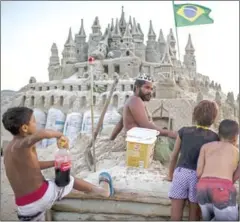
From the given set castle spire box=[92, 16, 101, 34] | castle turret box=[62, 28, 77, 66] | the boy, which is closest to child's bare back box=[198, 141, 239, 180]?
the boy

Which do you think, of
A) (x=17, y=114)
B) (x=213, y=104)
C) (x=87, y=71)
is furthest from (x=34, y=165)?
(x=87, y=71)

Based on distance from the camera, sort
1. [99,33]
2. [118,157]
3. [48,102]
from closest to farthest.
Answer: [118,157]
[48,102]
[99,33]

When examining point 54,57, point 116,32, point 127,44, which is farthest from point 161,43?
point 54,57

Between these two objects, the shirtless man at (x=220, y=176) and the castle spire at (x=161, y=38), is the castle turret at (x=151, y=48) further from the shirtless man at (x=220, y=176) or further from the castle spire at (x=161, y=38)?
the shirtless man at (x=220, y=176)

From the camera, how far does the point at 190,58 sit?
46656 mm

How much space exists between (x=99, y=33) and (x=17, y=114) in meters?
45.1

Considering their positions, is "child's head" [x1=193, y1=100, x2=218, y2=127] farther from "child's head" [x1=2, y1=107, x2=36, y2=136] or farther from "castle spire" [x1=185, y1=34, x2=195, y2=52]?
"castle spire" [x1=185, y1=34, x2=195, y2=52]

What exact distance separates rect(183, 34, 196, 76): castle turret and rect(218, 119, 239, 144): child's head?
42658mm

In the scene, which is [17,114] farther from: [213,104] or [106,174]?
[213,104]

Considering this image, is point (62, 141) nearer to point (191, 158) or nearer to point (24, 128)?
point (24, 128)

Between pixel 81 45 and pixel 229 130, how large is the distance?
1783 inches

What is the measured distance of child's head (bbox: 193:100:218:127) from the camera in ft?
11.2

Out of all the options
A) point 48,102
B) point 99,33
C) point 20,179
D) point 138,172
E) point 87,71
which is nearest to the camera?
point 20,179

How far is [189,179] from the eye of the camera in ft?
11.2
